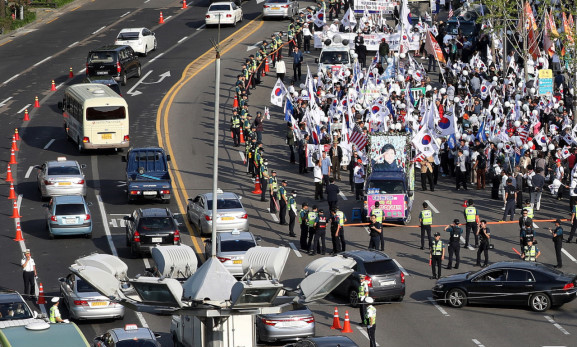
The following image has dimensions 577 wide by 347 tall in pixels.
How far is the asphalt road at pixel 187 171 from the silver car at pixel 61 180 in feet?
2.78

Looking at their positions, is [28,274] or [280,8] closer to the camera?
[28,274]

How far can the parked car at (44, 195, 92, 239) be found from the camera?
126 feet

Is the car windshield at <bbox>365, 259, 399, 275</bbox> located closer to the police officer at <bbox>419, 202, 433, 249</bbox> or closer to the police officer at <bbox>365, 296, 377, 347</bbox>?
the police officer at <bbox>365, 296, 377, 347</bbox>

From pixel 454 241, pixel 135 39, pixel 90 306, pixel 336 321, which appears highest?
pixel 135 39

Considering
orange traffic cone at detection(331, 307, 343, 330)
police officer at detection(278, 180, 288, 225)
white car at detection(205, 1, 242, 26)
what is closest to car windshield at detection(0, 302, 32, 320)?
orange traffic cone at detection(331, 307, 343, 330)

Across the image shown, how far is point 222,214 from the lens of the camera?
3850cm

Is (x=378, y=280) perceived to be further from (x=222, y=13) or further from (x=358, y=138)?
(x=222, y=13)

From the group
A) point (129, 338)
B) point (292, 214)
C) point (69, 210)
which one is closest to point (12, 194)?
point (69, 210)

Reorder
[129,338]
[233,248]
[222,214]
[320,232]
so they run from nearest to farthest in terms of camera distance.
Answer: [129,338] < [233,248] < [320,232] < [222,214]

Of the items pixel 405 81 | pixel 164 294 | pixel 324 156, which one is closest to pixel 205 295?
pixel 164 294

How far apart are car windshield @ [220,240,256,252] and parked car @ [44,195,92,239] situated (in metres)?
6.13

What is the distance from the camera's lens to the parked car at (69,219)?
38.5 metres

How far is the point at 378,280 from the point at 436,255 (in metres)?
2.97

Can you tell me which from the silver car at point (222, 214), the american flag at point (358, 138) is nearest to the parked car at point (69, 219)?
the silver car at point (222, 214)
